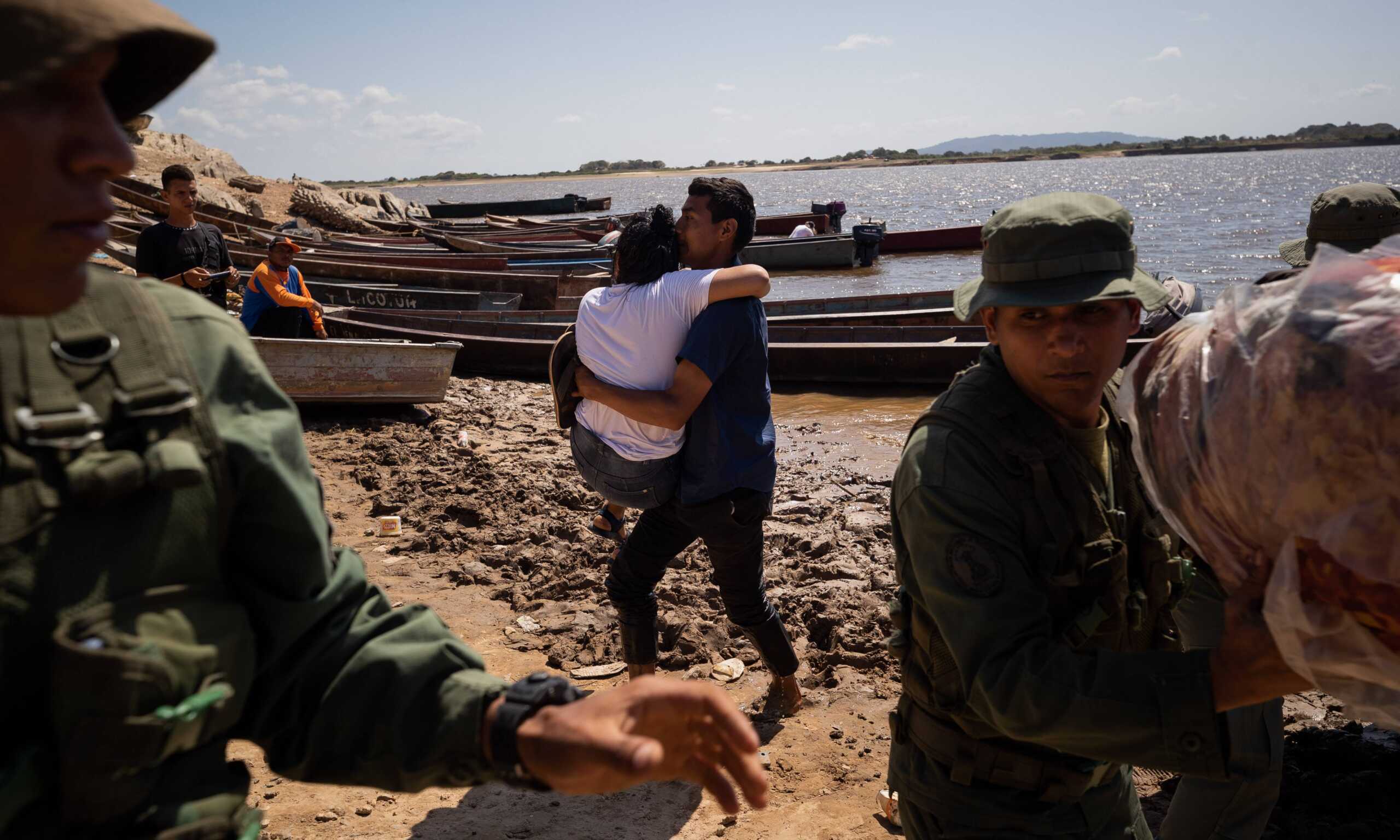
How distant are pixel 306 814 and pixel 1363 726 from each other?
13.1ft

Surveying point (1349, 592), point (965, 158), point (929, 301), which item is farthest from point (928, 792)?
point (965, 158)

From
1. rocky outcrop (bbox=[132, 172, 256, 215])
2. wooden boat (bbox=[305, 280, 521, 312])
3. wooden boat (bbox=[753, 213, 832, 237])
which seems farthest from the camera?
wooden boat (bbox=[753, 213, 832, 237])

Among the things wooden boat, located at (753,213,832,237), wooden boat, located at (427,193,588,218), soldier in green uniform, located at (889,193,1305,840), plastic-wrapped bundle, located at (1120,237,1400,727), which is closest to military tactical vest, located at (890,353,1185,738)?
soldier in green uniform, located at (889,193,1305,840)

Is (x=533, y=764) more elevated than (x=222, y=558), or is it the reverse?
(x=222, y=558)

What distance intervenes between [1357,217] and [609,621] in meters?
3.59

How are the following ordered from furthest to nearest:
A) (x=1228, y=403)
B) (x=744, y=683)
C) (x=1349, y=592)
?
(x=744, y=683) < (x=1228, y=403) < (x=1349, y=592)

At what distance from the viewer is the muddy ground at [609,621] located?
137 inches

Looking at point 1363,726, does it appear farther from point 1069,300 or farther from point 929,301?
point 929,301

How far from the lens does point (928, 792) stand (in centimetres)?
206

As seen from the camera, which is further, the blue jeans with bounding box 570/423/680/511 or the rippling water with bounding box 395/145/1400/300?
the rippling water with bounding box 395/145/1400/300

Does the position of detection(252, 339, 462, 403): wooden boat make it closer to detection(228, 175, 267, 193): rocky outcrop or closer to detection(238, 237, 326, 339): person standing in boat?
detection(238, 237, 326, 339): person standing in boat

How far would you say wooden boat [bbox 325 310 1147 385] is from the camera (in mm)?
10586

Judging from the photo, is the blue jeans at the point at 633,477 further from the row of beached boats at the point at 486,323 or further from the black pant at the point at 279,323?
the black pant at the point at 279,323

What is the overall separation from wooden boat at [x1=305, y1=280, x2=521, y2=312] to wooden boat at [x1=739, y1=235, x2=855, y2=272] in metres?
9.57
